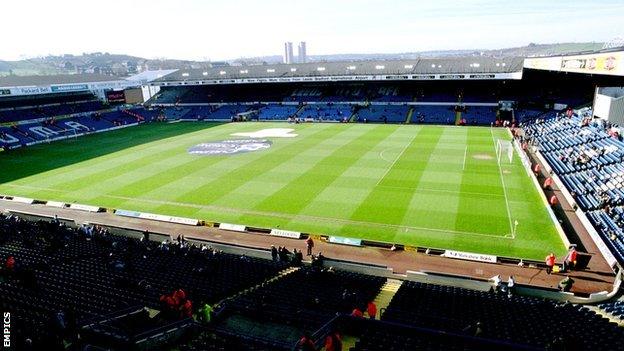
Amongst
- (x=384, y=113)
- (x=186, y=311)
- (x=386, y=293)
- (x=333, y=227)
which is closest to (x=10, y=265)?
(x=186, y=311)

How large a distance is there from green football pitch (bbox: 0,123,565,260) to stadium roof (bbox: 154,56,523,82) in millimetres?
16459

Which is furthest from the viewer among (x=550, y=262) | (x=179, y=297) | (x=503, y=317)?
(x=550, y=262)

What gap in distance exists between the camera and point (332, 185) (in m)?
37.9

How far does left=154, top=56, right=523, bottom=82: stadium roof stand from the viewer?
72812 mm

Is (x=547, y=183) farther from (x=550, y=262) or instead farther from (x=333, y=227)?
(x=333, y=227)

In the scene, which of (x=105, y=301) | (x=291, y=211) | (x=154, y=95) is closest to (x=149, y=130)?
(x=154, y=95)

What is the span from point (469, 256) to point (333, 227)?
9.16 m

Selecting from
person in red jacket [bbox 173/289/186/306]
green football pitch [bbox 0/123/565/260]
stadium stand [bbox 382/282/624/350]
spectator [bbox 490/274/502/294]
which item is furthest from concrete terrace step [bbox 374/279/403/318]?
person in red jacket [bbox 173/289/186/306]

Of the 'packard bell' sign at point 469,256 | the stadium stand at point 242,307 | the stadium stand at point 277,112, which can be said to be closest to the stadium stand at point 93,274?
the stadium stand at point 242,307

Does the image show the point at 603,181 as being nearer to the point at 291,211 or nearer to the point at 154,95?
the point at 291,211

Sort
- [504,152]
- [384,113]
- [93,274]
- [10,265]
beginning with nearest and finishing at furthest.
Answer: [10,265]
[93,274]
[504,152]
[384,113]

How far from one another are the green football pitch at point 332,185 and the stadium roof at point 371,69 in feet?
54.0

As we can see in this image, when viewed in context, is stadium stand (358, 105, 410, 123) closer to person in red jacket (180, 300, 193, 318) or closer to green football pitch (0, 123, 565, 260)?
green football pitch (0, 123, 565, 260)

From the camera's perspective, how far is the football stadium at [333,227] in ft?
44.7
